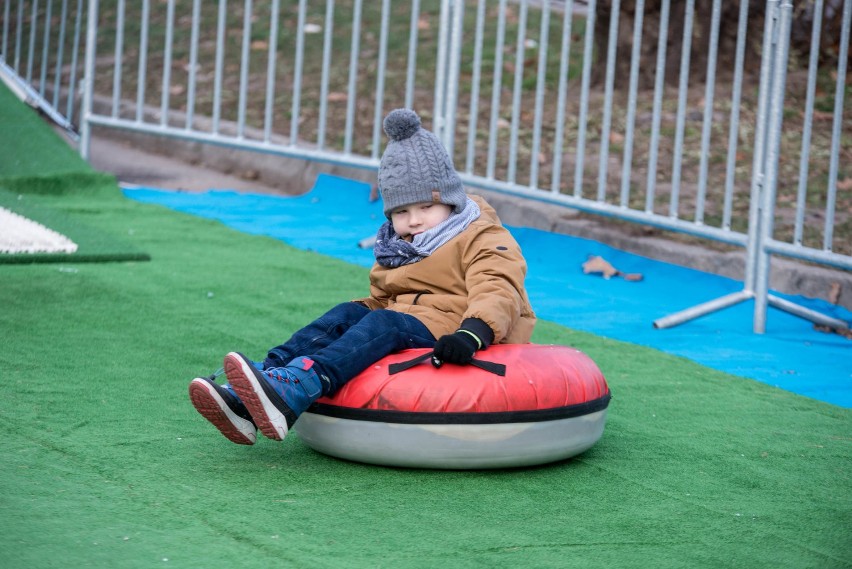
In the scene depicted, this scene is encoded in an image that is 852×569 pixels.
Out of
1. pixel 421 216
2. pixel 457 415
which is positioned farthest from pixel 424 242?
pixel 457 415

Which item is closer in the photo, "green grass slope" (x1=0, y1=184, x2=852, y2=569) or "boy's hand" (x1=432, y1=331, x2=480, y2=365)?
"green grass slope" (x1=0, y1=184, x2=852, y2=569)

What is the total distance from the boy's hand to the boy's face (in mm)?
588

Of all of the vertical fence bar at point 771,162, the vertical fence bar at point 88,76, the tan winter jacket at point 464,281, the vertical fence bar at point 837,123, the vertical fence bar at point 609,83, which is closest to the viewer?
the tan winter jacket at point 464,281

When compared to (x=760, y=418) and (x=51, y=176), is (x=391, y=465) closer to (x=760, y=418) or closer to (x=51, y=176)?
(x=760, y=418)

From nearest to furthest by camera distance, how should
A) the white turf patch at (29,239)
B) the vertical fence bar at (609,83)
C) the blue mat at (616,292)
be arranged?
the blue mat at (616,292) → the white turf patch at (29,239) → the vertical fence bar at (609,83)

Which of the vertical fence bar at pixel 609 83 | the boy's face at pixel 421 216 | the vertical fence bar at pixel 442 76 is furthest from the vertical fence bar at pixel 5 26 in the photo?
the boy's face at pixel 421 216

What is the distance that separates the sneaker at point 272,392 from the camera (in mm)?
3143

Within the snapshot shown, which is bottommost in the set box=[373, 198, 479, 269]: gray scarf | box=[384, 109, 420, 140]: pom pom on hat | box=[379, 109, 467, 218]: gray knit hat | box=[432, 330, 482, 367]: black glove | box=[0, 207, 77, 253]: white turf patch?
box=[0, 207, 77, 253]: white turf patch

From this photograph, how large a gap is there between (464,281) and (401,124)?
557mm

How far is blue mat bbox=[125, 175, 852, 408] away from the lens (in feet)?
16.7

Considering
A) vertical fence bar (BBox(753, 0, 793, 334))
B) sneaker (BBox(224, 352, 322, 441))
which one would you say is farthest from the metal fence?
sneaker (BBox(224, 352, 322, 441))

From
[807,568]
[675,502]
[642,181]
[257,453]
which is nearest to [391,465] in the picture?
[257,453]

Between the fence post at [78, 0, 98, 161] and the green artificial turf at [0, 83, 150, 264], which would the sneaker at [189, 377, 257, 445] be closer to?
the green artificial turf at [0, 83, 150, 264]

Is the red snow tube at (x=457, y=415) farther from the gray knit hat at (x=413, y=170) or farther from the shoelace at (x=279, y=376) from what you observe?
the gray knit hat at (x=413, y=170)
